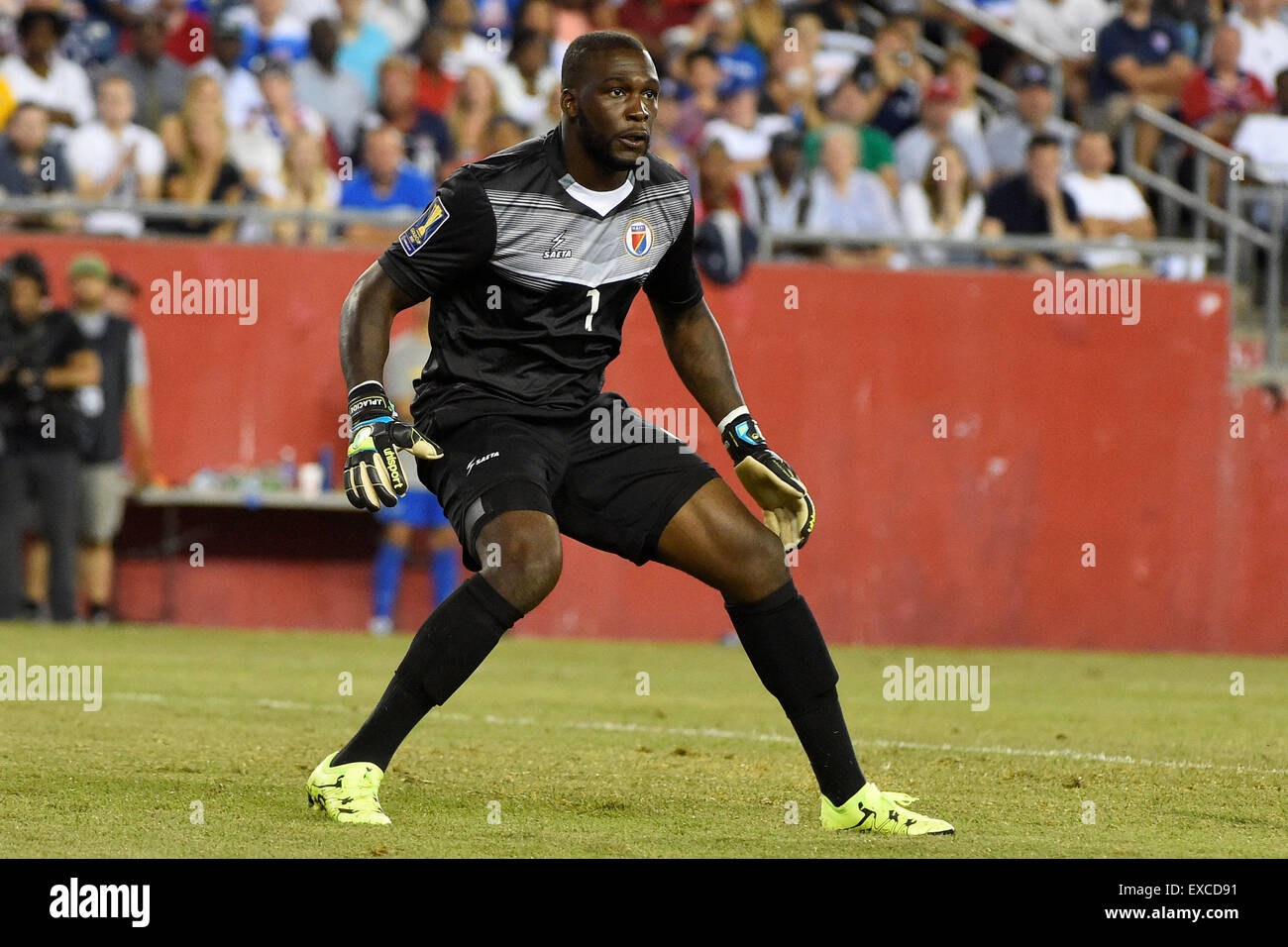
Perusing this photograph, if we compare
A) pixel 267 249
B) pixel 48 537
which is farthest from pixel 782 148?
pixel 48 537

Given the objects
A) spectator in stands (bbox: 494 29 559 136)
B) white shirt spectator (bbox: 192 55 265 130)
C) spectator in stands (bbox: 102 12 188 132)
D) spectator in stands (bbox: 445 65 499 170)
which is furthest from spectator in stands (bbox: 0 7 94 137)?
spectator in stands (bbox: 494 29 559 136)

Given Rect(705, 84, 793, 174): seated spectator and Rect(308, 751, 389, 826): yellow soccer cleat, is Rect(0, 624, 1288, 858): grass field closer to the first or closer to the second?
Rect(308, 751, 389, 826): yellow soccer cleat

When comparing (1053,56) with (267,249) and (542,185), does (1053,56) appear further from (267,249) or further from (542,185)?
(542,185)

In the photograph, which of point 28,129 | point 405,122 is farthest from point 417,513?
point 28,129

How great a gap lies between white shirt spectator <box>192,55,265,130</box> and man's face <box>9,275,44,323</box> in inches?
91.6

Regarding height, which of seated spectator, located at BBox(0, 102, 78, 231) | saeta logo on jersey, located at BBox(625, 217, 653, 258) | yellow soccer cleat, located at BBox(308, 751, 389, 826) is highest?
seated spectator, located at BBox(0, 102, 78, 231)

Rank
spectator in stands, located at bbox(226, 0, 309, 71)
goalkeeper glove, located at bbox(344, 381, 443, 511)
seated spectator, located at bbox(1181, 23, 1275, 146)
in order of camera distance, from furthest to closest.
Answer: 1. seated spectator, located at bbox(1181, 23, 1275, 146)
2. spectator in stands, located at bbox(226, 0, 309, 71)
3. goalkeeper glove, located at bbox(344, 381, 443, 511)

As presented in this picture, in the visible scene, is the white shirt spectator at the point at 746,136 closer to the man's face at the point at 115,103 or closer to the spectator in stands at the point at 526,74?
the spectator in stands at the point at 526,74

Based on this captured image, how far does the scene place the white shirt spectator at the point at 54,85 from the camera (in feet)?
48.6

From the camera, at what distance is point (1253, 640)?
14.5m

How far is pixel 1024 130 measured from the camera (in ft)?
51.3

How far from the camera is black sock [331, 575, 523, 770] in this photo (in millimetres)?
5477

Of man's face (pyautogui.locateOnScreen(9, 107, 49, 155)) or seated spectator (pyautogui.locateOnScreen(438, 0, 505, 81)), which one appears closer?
man's face (pyautogui.locateOnScreen(9, 107, 49, 155))

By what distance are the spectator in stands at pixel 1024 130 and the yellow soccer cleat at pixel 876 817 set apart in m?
10.3
